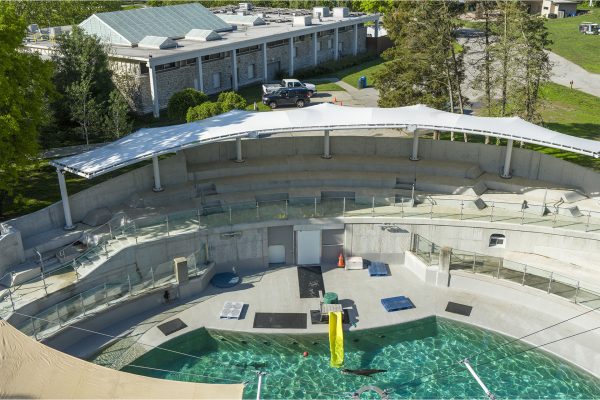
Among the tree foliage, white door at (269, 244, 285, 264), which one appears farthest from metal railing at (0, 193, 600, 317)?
the tree foliage

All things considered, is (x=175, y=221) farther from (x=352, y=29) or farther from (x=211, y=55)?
(x=352, y=29)

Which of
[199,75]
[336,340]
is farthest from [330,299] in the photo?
[199,75]

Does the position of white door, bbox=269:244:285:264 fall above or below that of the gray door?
below

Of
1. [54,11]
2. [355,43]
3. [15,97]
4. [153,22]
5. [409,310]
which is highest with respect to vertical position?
[54,11]

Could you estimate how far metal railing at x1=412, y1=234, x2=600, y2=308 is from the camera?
76.9 ft

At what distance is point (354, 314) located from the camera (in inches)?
953

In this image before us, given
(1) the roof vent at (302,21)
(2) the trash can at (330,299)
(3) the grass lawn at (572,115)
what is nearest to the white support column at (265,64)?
(1) the roof vent at (302,21)

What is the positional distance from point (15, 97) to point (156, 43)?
2875 centimetres

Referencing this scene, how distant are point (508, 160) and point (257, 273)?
1478 cm

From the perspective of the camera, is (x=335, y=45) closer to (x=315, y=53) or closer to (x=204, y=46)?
(x=315, y=53)

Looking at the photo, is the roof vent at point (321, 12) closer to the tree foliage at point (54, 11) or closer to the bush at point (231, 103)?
the tree foliage at point (54, 11)

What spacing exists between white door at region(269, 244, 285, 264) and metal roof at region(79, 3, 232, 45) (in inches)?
1313

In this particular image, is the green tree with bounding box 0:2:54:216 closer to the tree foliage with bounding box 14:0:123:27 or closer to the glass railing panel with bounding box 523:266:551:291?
the glass railing panel with bounding box 523:266:551:291

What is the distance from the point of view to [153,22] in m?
57.3
